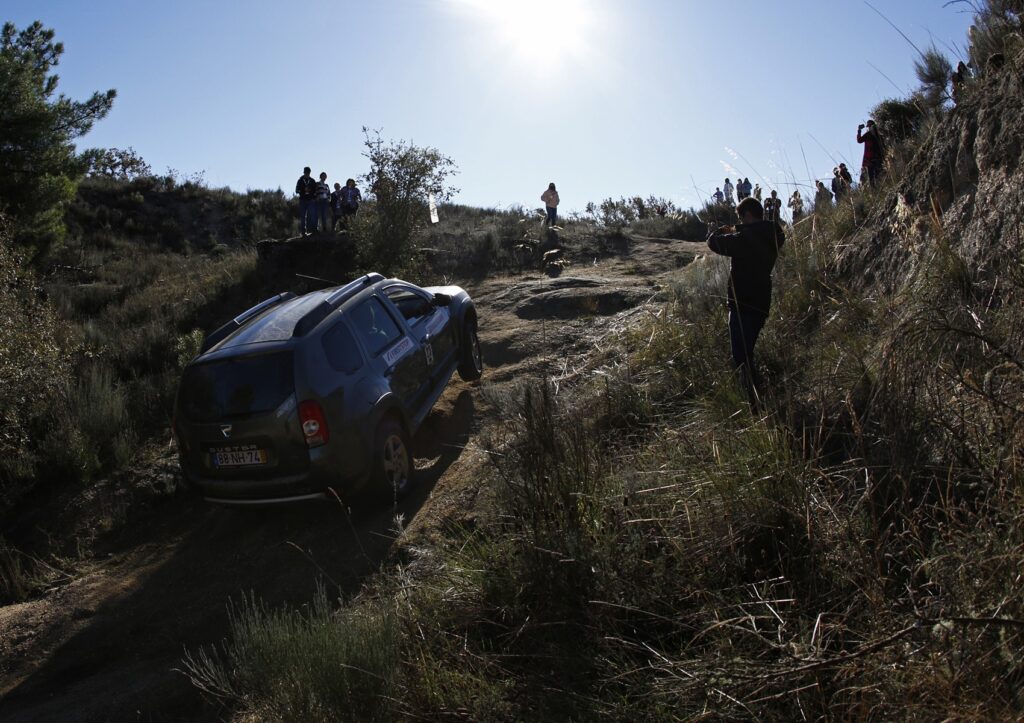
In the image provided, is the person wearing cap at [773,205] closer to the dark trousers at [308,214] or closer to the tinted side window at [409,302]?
the tinted side window at [409,302]

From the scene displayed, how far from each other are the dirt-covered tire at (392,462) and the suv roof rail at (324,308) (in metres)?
1.05

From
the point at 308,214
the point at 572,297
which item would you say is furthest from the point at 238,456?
the point at 308,214

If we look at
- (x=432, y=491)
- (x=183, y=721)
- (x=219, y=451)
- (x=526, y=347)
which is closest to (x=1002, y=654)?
(x=183, y=721)

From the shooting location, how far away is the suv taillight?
19.6 ft

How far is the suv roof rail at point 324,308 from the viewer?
6.26m

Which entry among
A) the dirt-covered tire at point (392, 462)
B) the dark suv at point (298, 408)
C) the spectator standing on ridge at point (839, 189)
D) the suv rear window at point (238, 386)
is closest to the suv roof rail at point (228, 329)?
the dark suv at point (298, 408)

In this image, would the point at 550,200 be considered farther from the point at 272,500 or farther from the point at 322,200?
the point at 272,500

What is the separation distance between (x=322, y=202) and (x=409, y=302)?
467 inches

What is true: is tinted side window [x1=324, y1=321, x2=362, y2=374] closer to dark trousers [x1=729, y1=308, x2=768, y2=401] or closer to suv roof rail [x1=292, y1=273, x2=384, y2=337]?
suv roof rail [x1=292, y1=273, x2=384, y2=337]

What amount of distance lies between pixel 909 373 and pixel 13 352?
10.0 metres

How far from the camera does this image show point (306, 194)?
18656 millimetres

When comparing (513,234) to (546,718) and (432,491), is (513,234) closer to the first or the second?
(432,491)

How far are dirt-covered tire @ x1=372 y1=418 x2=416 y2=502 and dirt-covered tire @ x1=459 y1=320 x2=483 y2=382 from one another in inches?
94.0

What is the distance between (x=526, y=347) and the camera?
407 inches
